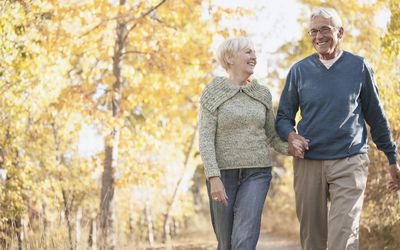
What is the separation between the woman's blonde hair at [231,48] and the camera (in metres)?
4.02

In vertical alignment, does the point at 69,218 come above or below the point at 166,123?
below

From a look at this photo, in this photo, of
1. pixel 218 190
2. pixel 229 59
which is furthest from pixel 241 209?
pixel 229 59

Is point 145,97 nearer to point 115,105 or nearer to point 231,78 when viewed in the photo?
point 115,105

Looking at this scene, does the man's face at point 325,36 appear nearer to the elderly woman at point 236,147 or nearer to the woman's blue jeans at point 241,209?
the elderly woman at point 236,147

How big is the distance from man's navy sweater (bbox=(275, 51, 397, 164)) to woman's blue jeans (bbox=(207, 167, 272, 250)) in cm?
37

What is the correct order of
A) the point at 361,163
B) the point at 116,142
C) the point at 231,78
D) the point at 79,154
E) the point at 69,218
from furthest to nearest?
1. the point at 79,154
2. the point at 116,142
3. the point at 69,218
4. the point at 231,78
5. the point at 361,163

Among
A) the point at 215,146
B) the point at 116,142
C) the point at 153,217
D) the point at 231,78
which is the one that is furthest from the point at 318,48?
the point at 153,217

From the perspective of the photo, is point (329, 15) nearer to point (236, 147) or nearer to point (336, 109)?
point (336, 109)

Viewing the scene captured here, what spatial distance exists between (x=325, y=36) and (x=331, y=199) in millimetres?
1060

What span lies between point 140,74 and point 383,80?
4770 millimetres

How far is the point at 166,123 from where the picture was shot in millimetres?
11586

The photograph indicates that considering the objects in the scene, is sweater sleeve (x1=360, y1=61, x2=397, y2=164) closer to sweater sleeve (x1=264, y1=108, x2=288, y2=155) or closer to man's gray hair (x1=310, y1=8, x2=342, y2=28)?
man's gray hair (x1=310, y1=8, x2=342, y2=28)

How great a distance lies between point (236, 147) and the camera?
392cm

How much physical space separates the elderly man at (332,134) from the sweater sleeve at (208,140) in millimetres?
474
